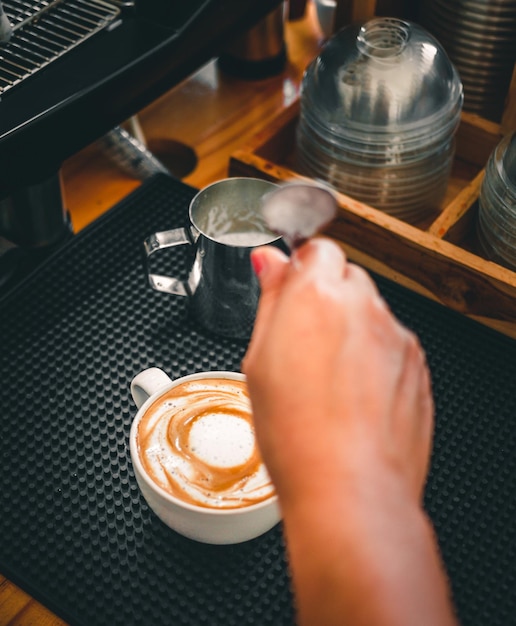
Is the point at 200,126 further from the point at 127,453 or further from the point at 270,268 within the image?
the point at 270,268

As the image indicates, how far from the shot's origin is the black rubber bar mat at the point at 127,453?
0.69 metres

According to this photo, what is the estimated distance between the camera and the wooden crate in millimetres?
913

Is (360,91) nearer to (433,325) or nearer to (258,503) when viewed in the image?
(433,325)

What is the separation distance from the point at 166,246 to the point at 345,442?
18.5 inches

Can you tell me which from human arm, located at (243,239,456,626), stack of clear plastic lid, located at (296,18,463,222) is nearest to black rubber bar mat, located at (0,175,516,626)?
stack of clear plastic lid, located at (296,18,463,222)

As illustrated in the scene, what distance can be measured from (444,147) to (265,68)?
1.53 feet

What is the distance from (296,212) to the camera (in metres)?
0.56

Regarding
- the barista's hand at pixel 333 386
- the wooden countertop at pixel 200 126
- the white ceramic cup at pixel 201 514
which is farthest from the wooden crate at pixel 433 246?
the barista's hand at pixel 333 386

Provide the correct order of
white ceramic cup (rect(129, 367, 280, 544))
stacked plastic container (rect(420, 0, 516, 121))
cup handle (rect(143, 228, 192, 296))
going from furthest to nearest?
stacked plastic container (rect(420, 0, 516, 121)), cup handle (rect(143, 228, 192, 296)), white ceramic cup (rect(129, 367, 280, 544))

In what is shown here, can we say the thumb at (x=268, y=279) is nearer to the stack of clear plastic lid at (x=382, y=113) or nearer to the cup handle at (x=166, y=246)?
the cup handle at (x=166, y=246)

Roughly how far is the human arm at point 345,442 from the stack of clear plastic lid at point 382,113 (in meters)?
0.50

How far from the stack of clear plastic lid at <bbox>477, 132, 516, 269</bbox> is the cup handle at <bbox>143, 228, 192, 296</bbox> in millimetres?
372

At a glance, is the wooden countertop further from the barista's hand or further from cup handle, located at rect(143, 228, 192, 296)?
the barista's hand

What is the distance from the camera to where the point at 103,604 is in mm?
675
